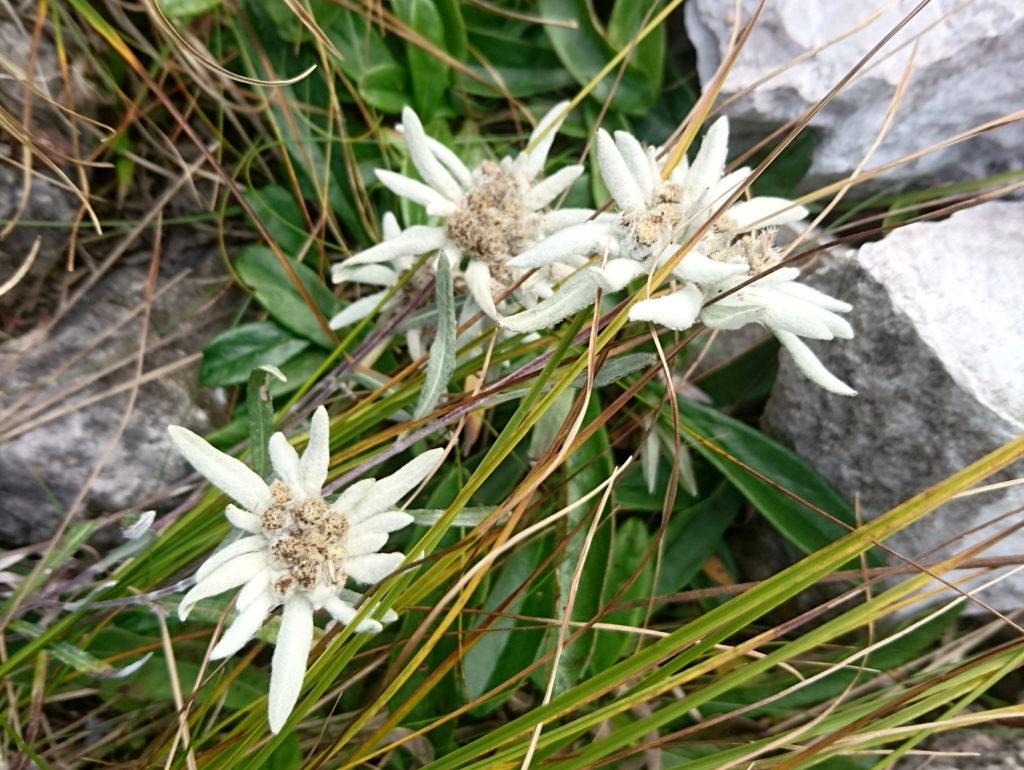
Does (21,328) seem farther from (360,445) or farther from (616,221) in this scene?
(616,221)

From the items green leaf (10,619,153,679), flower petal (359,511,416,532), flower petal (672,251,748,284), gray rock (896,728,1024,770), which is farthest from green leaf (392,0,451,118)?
gray rock (896,728,1024,770)

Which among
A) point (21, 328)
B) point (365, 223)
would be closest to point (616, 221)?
point (365, 223)

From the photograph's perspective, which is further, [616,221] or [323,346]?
[323,346]

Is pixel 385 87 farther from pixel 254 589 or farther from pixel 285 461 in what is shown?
pixel 254 589

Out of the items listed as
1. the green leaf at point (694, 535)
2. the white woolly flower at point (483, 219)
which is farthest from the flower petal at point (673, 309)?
the green leaf at point (694, 535)

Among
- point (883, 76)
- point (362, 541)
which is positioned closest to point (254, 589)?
point (362, 541)

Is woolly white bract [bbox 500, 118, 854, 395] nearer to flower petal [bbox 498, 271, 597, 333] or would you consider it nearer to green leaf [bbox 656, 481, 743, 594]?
flower petal [bbox 498, 271, 597, 333]

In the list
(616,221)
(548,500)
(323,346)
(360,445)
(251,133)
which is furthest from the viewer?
(251,133)

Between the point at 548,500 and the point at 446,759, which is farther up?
the point at 548,500
